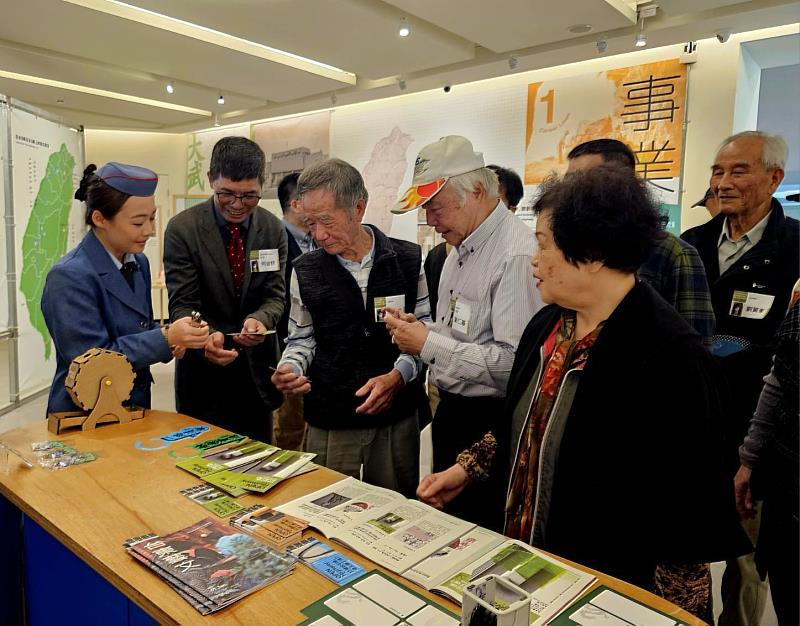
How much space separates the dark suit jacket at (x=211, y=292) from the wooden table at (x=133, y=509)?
1.87 feet

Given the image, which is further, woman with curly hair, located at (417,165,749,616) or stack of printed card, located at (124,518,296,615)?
woman with curly hair, located at (417,165,749,616)

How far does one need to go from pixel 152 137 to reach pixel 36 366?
5.15 m


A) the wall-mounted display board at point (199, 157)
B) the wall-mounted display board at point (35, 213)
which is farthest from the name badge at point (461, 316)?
the wall-mounted display board at point (199, 157)

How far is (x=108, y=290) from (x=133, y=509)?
3.05ft

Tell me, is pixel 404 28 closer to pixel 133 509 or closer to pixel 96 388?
pixel 96 388

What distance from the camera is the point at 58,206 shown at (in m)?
5.89

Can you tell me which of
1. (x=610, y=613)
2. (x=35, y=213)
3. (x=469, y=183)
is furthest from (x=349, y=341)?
(x=35, y=213)

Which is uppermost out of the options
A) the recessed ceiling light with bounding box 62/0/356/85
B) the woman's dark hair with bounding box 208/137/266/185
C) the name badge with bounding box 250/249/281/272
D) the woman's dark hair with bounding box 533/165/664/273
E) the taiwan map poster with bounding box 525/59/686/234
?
the recessed ceiling light with bounding box 62/0/356/85

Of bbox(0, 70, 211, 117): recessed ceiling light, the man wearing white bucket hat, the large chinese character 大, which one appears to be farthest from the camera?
the large chinese character 大

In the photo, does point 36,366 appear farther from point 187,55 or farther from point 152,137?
point 152,137

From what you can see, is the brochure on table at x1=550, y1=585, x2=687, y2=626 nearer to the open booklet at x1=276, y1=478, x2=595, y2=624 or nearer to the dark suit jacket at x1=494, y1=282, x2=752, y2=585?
the open booklet at x1=276, y1=478, x2=595, y2=624

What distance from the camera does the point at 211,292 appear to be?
2.51m

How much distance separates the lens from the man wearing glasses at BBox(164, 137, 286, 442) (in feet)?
7.95

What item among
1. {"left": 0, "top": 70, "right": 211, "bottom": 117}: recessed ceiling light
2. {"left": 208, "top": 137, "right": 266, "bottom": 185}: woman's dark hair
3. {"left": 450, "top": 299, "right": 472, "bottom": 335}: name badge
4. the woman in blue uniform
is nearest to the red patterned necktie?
{"left": 208, "top": 137, "right": 266, "bottom": 185}: woman's dark hair
